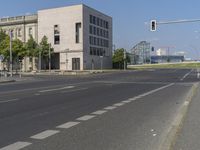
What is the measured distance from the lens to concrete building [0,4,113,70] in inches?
4277

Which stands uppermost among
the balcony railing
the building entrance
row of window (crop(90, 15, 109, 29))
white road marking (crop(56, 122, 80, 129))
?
the balcony railing

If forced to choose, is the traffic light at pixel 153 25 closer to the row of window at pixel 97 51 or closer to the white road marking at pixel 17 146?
the white road marking at pixel 17 146

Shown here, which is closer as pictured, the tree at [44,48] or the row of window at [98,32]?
the tree at [44,48]

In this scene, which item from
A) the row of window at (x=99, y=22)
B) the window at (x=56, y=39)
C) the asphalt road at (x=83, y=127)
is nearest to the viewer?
the asphalt road at (x=83, y=127)

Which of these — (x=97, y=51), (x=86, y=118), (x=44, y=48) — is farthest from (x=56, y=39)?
(x=86, y=118)

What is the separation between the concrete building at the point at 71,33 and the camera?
4277 inches

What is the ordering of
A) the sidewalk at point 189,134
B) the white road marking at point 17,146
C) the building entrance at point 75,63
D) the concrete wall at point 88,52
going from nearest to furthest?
the sidewalk at point 189,134 → the white road marking at point 17,146 → the building entrance at point 75,63 → the concrete wall at point 88,52

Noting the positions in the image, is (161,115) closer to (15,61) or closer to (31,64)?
(15,61)

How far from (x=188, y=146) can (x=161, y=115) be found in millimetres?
6142

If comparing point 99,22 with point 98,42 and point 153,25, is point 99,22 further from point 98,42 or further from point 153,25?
point 153,25

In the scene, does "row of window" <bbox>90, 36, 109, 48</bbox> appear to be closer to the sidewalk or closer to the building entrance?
the building entrance

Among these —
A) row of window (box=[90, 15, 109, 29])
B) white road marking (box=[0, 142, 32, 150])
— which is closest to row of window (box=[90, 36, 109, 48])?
row of window (box=[90, 15, 109, 29])

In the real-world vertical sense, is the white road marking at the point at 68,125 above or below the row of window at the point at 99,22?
below

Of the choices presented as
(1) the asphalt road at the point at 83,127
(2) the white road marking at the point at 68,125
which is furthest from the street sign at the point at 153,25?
(2) the white road marking at the point at 68,125
